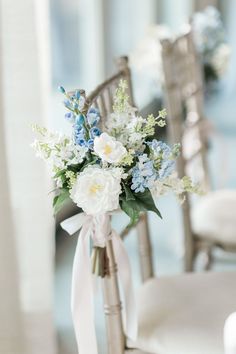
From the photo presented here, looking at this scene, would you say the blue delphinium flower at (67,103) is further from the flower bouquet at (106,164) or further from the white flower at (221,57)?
the white flower at (221,57)

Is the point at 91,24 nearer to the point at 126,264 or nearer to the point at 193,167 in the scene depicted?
the point at 193,167

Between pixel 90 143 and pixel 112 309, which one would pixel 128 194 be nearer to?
pixel 90 143

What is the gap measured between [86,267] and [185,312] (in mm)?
337

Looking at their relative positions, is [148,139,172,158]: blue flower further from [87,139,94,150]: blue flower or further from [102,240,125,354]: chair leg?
[102,240,125,354]: chair leg

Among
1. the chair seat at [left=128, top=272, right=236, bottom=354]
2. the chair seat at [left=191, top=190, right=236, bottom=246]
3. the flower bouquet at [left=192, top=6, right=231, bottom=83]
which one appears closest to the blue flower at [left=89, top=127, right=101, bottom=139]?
the chair seat at [left=128, top=272, right=236, bottom=354]

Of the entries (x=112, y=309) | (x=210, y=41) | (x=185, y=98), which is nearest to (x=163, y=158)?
(x=112, y=309)

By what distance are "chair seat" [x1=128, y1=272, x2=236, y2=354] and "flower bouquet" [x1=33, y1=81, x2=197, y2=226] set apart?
0.38 meters

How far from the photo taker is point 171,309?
159cm

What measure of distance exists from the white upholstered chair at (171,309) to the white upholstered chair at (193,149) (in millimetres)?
375

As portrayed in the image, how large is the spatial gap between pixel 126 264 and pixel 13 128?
475 mm

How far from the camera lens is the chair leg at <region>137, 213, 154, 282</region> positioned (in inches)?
71.6

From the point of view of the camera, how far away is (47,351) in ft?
6.09

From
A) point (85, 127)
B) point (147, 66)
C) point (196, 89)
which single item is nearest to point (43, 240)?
point (85, 127)

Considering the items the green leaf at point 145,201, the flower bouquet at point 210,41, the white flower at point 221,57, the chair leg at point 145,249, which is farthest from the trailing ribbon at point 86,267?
the white flower at point 221,57
